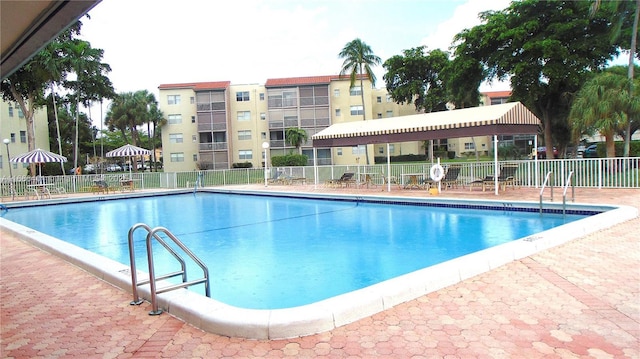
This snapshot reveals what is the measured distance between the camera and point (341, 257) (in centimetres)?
809

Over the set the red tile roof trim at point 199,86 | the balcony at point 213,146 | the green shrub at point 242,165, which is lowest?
the green shrub at point 242,165

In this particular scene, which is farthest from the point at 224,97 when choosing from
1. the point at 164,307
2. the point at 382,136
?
the point at 164,307

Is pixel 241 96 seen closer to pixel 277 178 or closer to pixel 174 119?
pixel 174 119

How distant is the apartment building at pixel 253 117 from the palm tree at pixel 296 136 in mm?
1457

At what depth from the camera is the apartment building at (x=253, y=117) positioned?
45.1m

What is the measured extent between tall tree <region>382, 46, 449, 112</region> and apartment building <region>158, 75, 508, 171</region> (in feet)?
10.4

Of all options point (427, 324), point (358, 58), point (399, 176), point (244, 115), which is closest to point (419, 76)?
point (358, 58)

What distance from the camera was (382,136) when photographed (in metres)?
18.1

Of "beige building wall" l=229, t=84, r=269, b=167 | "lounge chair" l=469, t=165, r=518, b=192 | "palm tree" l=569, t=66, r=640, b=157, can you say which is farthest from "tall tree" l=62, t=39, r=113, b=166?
"palm tree" l=569, t=66, r=640, b=157

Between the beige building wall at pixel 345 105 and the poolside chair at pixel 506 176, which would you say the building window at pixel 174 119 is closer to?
the beige building wall at pixel 345 105

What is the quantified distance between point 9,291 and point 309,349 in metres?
4.36

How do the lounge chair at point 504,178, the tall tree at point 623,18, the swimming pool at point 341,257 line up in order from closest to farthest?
1. the swimming pool at point 341,257
2. the lounge chair at point 504,178
3. the tall tree at point 623,18

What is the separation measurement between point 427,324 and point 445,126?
1275 cm

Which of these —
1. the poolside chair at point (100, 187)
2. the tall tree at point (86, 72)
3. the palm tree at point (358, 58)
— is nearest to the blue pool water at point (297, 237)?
the poolside chair at point (100, 187)
